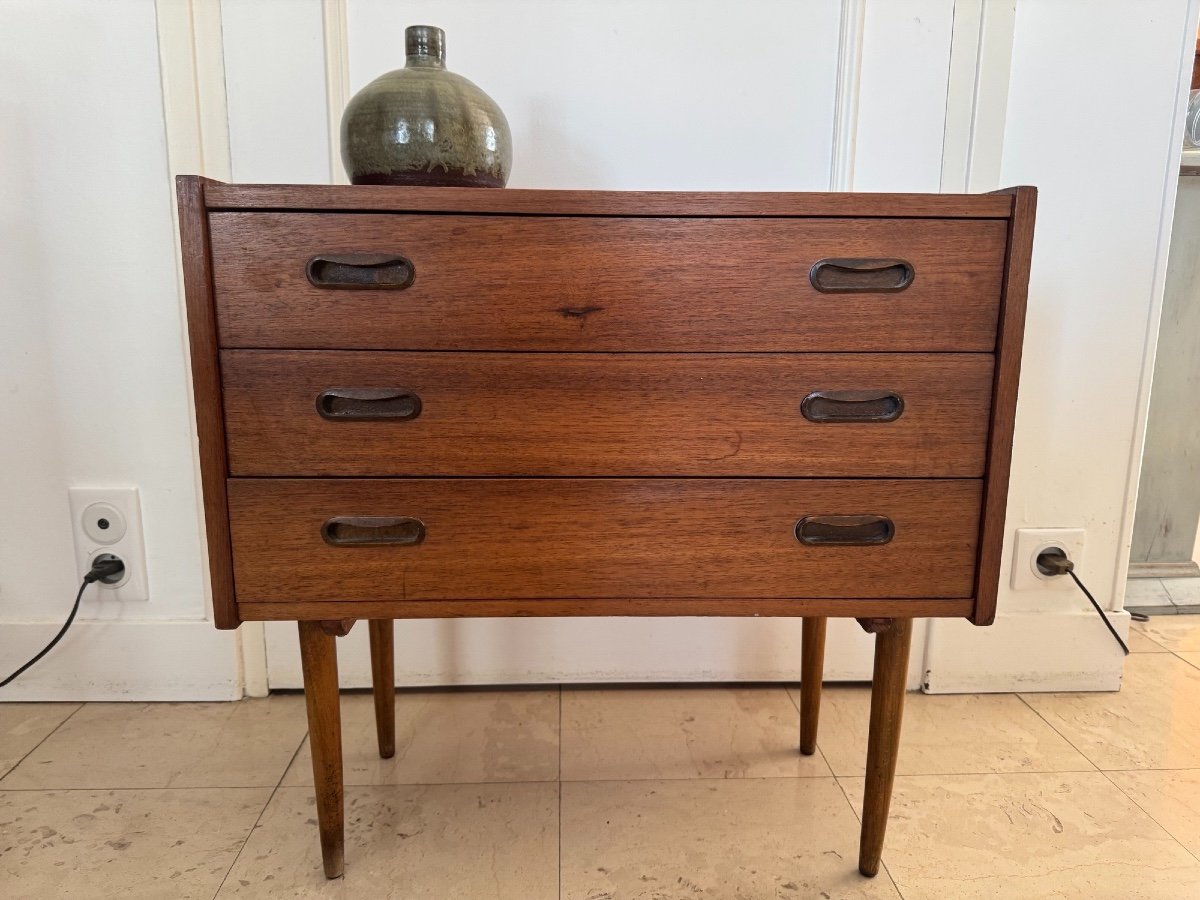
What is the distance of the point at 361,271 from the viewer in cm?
69

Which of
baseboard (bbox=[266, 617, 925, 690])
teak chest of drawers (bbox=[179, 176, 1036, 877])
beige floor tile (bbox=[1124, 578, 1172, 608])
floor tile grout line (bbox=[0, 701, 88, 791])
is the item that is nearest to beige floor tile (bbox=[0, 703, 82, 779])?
floor tile grout line (bbox=[0, 701, 88, 791])

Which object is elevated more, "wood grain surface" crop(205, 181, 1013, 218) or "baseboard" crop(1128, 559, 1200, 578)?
"wood grain surface" crop(205, 181, 1013, 218)

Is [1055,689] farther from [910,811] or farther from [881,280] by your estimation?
[881,280]

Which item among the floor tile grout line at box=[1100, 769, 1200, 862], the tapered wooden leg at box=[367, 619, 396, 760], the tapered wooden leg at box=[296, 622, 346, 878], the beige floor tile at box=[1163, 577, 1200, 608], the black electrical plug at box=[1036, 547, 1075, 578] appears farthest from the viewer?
the beige floor tile at box=[1163, 577, 1200, 608]

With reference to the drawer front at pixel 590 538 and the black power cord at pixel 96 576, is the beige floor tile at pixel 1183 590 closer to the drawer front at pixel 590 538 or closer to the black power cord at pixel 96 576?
the drawer front at pixel 590 538

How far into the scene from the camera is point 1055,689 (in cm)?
127

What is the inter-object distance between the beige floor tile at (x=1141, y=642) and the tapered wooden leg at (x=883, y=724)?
92 cm

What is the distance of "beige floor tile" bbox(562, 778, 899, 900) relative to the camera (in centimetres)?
84

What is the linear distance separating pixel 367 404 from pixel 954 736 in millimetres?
1018

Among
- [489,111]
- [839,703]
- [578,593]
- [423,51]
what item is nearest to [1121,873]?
[839,703]

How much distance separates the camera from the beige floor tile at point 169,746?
103 cm

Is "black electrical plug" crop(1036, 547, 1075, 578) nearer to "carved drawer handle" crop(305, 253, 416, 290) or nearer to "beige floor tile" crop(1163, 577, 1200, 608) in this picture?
"beige floor tile" crop(1163, 577, 1200, 608)

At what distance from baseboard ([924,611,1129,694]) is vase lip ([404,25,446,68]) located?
1149 mm

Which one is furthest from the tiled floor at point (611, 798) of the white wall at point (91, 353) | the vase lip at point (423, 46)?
the vase lip at point (423, 46)
